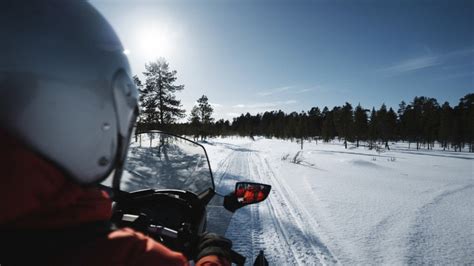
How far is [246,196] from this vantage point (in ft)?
6.86

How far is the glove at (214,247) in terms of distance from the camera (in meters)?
1.13

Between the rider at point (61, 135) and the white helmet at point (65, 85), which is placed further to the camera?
the white helmet at point (65, 85)

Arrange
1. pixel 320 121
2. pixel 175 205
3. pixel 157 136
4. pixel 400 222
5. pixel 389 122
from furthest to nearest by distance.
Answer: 1. pixel 320 121
2. pixel 389 122
3. pixel 400 222
4. pixel 157 136
5. pixel 175 205

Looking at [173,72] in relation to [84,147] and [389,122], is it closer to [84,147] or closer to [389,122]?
[84,147]

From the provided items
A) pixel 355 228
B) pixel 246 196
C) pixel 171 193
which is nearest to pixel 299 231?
pixel 355 228

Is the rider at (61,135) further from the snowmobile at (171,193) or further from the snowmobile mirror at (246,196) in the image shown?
the snowmobile mirror at (246,196)

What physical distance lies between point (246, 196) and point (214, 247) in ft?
3.08

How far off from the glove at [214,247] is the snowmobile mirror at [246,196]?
2.77ft

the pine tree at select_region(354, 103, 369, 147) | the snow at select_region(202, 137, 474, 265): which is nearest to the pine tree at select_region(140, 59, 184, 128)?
the snow at select_region(202, 137, 474, 265)

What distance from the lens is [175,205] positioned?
2.02m

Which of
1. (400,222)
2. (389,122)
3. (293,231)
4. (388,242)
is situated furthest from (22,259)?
(389,122)

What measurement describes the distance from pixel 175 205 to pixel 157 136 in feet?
2.41

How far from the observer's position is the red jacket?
2.03 feet

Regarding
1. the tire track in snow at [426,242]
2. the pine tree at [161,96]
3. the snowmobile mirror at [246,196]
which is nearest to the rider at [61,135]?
the snowmobile mirror at [246,196]
